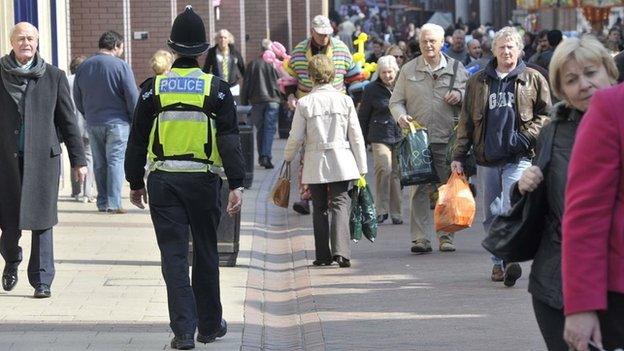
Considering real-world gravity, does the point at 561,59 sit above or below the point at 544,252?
above

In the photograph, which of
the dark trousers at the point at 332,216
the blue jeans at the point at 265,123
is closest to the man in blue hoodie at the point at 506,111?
the dark trousers at the point at 332,216

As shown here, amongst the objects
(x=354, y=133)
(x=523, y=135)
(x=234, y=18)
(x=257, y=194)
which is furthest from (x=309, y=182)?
(x=234, y=18)

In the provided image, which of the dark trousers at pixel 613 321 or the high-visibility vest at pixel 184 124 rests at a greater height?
the high-visibility vest at pixel 184 124

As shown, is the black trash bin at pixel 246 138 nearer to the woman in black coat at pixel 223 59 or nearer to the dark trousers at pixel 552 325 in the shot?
the woman in black coat at pixel 223 59

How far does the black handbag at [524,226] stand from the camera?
16.3 feet

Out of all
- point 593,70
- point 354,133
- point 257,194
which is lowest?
point 257,194

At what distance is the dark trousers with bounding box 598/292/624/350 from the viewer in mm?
4207

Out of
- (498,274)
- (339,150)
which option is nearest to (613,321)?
(498,274)

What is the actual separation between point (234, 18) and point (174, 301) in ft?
79.1

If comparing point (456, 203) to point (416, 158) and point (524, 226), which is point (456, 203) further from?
point (524, 226)

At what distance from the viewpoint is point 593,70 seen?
15.3 feet

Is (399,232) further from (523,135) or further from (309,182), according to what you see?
(523,135)

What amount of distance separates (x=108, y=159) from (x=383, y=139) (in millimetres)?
2857

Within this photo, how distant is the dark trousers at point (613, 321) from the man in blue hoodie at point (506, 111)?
18.9 ft
